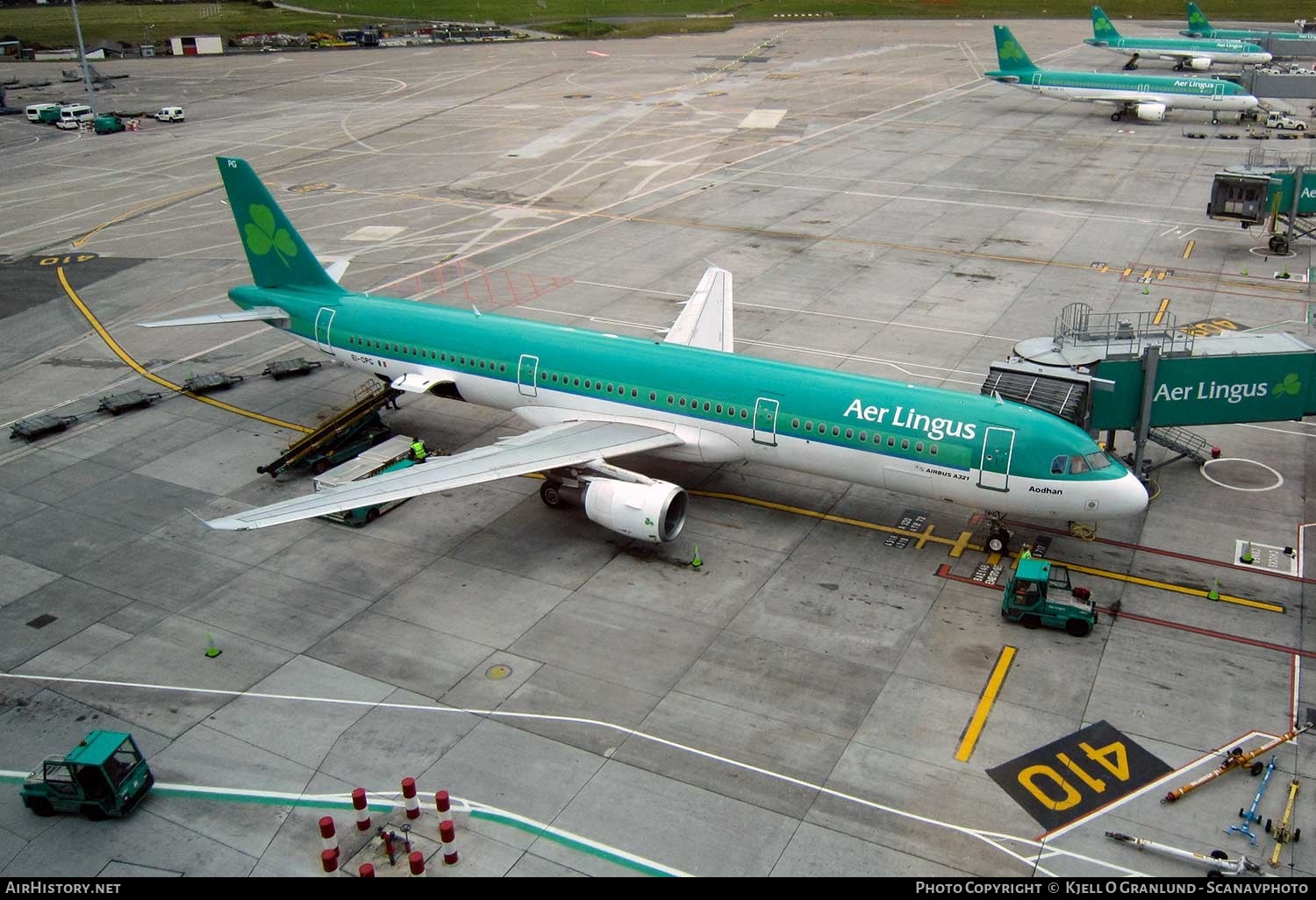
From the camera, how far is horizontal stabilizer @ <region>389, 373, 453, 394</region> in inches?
1554

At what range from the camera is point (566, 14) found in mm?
183375

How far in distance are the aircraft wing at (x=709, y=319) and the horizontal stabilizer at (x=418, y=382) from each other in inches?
339

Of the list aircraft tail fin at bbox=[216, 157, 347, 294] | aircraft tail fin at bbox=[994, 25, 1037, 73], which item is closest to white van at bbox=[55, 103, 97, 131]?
aircraft tail fin at bbox=[216, 157, 347, 294]

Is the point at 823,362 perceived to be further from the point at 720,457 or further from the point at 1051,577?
the point at 1051,577

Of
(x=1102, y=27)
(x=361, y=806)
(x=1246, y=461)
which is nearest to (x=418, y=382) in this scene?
(x=361, y=806)

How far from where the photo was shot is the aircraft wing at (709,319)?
139 feet

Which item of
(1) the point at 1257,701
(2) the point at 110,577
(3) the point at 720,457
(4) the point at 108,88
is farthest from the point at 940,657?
(4) the point at 108,88

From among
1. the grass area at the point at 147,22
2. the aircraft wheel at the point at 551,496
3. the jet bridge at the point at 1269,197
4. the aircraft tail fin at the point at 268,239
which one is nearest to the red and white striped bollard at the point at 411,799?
the aircraft wheel at the point at 551,496

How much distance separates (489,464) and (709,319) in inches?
528

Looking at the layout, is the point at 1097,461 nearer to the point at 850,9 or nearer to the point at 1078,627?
the point at 1078,627

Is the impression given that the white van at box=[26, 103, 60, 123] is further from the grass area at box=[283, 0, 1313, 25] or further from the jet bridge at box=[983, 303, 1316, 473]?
the jet bridge at box=[983, 303, 1316, 473]

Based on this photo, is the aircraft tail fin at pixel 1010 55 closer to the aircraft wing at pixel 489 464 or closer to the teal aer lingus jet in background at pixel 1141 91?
the teal aer lingus jet in background at pixel 1141 91

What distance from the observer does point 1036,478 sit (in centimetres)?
3095

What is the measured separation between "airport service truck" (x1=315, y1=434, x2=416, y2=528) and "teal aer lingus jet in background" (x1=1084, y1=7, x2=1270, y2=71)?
108 meters
